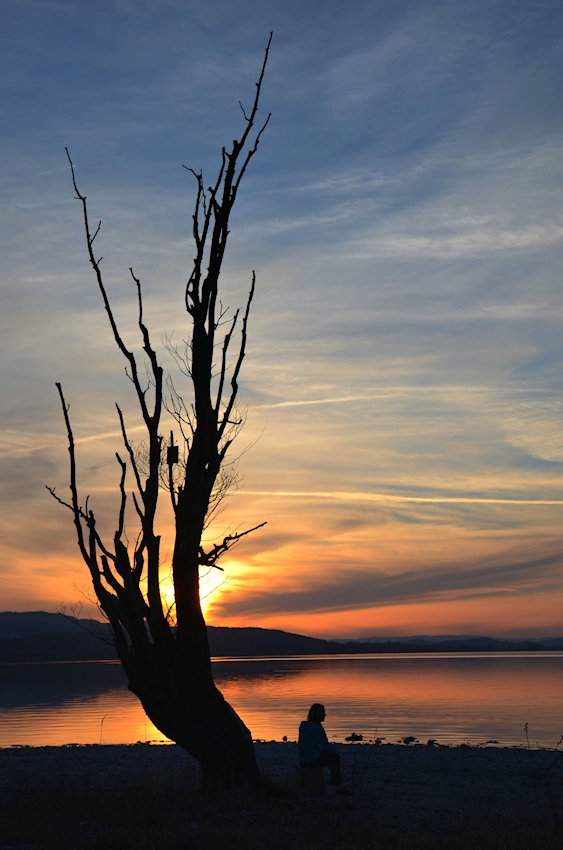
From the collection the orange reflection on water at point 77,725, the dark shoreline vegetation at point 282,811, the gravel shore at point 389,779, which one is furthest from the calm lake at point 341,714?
the dark shoreline vegetation at point 282,811

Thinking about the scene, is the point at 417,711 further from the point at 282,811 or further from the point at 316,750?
the point at 282,811

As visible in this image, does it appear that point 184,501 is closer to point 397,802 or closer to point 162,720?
point 162,720

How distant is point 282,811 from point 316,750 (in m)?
1.95

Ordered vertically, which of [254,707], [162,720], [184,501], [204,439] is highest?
[204,439]

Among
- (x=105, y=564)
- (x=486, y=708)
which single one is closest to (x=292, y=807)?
(x=105, y=564)

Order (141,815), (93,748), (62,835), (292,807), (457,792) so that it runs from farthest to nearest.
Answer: (93,748) < (457,792) < (292,807) < (141,815) < (62,835)

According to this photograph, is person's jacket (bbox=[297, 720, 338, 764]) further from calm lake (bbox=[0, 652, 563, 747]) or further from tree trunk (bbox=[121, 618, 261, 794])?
calm lake (bbox=[0, 652, 563, 747])

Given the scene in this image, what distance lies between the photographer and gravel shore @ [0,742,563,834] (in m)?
13.1

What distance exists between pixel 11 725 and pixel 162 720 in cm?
3158

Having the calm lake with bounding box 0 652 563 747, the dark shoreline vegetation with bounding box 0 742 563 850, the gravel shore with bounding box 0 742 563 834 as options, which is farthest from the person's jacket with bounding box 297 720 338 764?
the calm lake with bounding box 0 652 563 747

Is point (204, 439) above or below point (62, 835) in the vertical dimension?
above

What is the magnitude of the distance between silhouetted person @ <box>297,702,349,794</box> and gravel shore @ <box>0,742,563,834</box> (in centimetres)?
48

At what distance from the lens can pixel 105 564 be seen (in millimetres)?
12773

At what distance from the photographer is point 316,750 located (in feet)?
44.8
